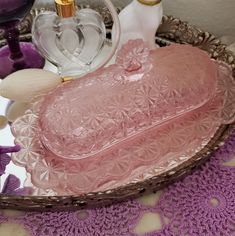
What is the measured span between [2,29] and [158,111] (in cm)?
22

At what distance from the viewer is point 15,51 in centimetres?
70

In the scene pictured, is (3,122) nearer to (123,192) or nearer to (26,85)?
(26,85)

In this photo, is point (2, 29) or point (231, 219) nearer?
point (231, 219)

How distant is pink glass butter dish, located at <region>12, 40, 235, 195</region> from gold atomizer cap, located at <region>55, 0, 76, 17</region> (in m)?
0.07

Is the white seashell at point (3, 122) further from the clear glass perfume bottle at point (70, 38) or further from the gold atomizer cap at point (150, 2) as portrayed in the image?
the gold atomizer cap at point (150, 2)

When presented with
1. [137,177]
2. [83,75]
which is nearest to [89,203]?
[137,177]

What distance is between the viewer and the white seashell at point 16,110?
Result: 640 mm

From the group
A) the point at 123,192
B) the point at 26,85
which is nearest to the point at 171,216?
the point at 123,192

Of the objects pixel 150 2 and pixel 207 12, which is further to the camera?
pixel 207 12

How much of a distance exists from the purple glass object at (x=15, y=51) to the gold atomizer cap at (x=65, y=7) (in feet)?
0.16

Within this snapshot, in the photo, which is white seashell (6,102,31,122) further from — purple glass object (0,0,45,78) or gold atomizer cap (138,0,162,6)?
gold atomizer cap (138,0,162,6)

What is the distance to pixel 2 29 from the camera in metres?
0.70

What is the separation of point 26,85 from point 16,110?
3cm

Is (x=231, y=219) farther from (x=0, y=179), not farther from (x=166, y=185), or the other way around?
(x=0, y=179)
